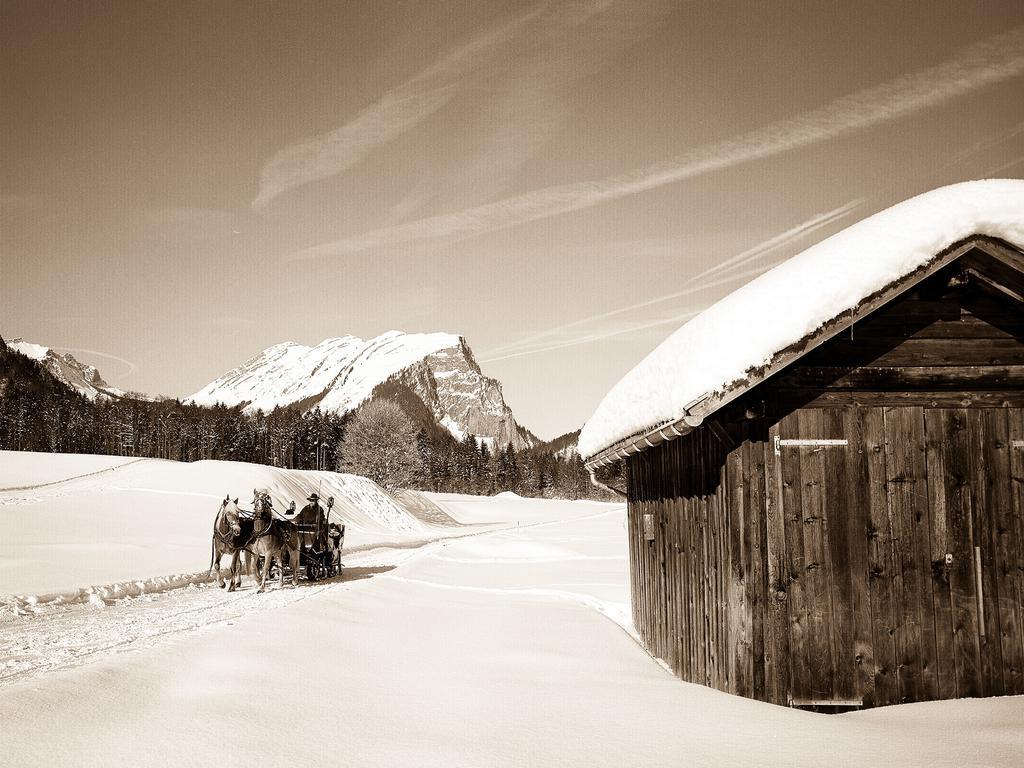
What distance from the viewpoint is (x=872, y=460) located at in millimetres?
6816

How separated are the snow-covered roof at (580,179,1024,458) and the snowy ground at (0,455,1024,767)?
8.45ft

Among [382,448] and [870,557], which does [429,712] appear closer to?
[870,557]

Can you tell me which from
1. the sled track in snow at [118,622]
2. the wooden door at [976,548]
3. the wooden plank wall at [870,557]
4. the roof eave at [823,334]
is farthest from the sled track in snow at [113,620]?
the wooden door at [976,548]

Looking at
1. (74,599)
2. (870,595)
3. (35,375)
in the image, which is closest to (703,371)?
(870,595)

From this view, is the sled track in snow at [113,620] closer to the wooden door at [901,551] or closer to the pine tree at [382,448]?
the wooden door at [901,551]

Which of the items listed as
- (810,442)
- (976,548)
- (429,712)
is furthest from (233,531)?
(976,548)

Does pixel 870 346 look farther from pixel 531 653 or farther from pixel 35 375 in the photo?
pixel 35 375

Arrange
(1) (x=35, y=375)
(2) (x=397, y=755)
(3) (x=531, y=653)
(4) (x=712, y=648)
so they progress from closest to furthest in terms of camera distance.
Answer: (2) (x=397, y=755)
(4) (x=712, y=648)
(3) (x=531, y=653)
(1) (x=35, y=375)

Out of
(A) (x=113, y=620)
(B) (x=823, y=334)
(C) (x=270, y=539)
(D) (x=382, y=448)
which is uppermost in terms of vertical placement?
(B) (x=823, y=334)

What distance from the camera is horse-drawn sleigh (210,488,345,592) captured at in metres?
15.7

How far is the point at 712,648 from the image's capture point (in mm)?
7055

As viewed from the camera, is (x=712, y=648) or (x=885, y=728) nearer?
(x=885, y=728)

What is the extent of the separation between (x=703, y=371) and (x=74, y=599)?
46.5ft

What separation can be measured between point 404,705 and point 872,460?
4.81 m
